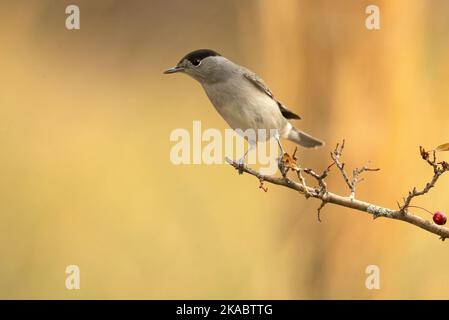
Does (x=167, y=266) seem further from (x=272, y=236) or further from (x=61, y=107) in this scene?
(x=61, y=107)

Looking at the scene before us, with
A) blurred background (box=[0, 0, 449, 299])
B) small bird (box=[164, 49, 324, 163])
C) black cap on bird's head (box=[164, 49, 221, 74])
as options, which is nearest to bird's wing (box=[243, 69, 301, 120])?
small bird (box=[164, 49, 324, 163])

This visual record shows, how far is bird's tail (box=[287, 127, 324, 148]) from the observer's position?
14.6 feet

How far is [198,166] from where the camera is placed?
19.1 feet

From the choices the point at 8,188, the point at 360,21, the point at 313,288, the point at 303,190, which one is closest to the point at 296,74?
the point at 360,21

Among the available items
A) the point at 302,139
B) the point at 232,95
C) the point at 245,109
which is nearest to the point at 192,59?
the point at 232,95

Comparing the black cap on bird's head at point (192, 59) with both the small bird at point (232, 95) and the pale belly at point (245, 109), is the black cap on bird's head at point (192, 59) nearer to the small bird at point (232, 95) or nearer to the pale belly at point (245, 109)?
the small bird at point (232, 95)

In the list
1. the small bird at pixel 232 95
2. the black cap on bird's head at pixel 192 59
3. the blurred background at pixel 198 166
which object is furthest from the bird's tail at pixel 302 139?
the black cap on bird's head at pixel 192 59

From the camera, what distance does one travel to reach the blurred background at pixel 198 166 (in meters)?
4.87

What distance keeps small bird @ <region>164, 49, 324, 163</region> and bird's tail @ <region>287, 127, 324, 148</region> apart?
1.43 ft

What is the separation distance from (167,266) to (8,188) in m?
1.35

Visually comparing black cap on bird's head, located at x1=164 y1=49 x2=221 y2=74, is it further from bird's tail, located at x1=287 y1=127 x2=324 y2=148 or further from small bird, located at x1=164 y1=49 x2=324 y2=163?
bird's tail, located at x1=287 y1=127 x2=324 y2=148

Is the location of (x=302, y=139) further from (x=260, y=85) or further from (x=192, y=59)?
(x=192, y=59)

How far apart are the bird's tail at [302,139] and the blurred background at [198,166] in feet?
0.97

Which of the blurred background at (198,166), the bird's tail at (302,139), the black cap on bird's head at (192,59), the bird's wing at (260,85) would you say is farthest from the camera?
the blurred background at (198,166)
